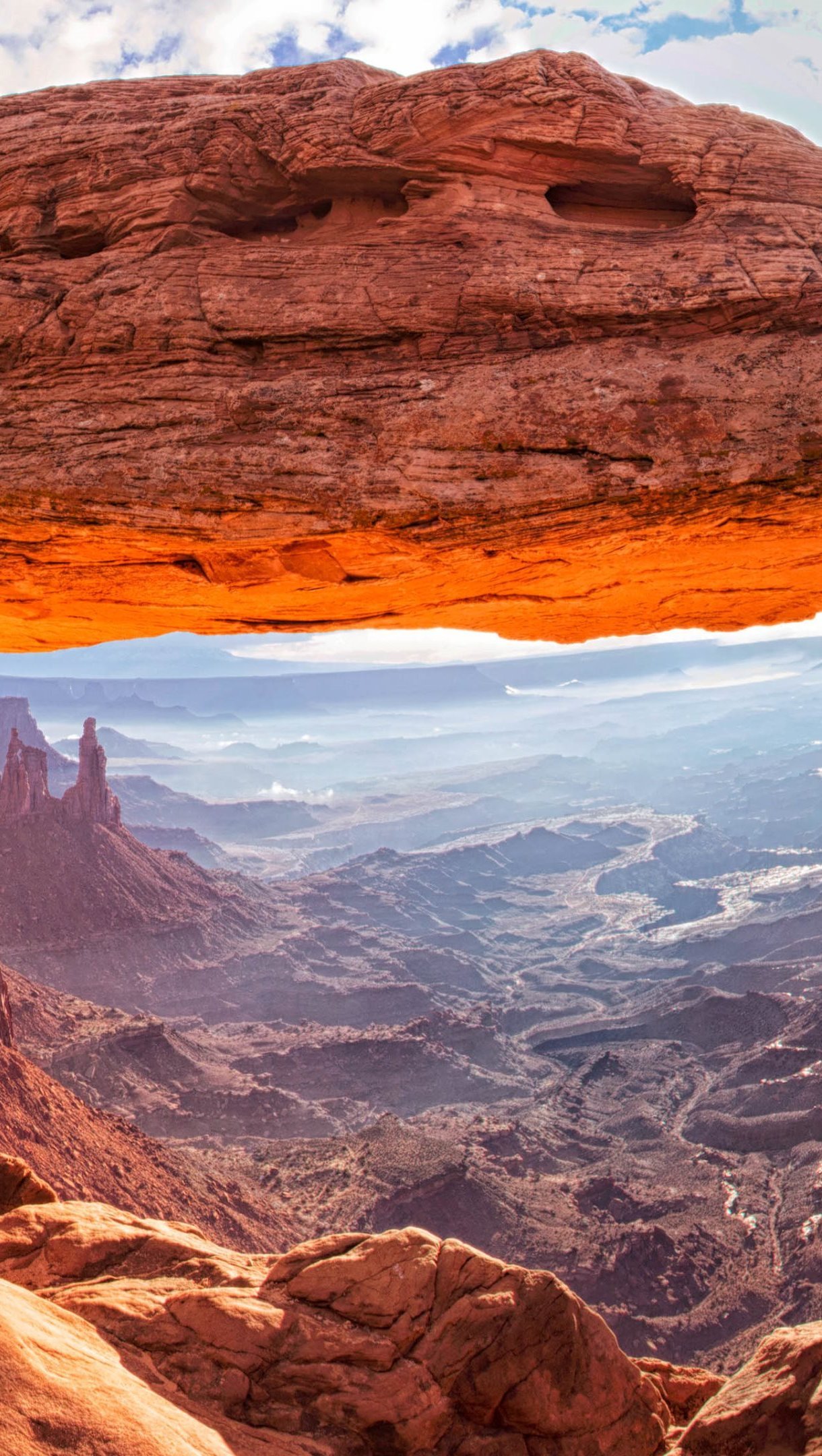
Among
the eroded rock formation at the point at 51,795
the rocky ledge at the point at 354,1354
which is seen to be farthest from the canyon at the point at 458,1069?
the rocky ledge at the point at 354,1354

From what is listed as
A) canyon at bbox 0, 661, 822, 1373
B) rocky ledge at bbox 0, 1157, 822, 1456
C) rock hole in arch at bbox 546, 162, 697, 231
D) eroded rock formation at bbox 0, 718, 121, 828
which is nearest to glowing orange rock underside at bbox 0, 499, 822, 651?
rock hole in arch at bbox 546, 162, 697, 231

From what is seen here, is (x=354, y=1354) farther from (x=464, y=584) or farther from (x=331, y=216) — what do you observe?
(x=331, y=216)

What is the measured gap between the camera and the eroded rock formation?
101 meters

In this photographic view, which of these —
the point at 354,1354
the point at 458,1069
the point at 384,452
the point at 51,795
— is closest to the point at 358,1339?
the point at 354,1354

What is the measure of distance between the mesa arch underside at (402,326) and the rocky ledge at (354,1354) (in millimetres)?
9941

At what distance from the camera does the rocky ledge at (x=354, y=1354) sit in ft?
26.7

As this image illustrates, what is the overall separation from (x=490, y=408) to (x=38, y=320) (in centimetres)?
712

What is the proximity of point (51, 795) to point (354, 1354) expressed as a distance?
359 ft

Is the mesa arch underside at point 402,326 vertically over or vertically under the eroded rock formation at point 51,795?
over

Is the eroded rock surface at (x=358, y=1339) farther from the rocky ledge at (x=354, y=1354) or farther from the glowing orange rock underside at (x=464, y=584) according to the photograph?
the glowing orange rock underside at (x=464, y=584)

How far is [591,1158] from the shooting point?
63625mm

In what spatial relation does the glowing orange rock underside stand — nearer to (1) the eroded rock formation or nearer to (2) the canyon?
(2) the canyon

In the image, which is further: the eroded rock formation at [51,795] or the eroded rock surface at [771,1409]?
the eroded rock formation at [51,795]

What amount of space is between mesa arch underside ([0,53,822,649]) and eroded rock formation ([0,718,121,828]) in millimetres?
98432
